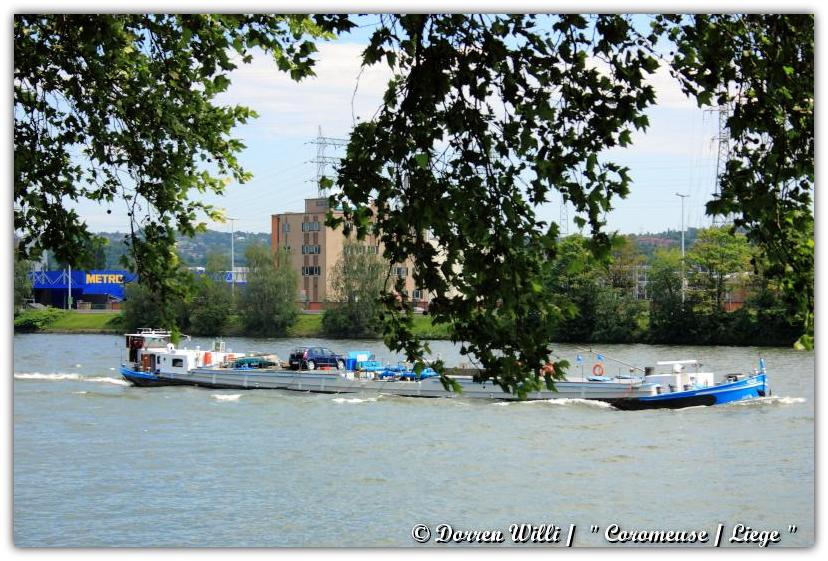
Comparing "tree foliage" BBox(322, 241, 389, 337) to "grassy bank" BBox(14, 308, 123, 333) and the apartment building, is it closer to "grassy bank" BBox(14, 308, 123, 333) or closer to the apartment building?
the apartment building

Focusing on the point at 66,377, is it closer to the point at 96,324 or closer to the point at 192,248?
the point at 96,324

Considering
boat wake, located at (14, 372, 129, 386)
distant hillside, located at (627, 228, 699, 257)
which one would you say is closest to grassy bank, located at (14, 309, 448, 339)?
boat wake, located at (14, 372, 129, 386)

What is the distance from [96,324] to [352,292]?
5.41 m

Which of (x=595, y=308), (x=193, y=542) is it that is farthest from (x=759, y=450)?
(x=193, y=542)

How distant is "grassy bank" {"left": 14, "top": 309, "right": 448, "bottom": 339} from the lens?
581 centimetres

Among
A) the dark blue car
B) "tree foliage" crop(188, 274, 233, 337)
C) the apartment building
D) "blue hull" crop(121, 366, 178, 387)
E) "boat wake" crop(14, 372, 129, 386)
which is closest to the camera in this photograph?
the apartment building

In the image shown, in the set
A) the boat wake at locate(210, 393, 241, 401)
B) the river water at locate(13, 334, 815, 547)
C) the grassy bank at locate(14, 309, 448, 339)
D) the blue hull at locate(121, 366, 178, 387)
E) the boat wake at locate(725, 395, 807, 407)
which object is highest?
the grassy bank at locate(14, 309, 448, 339)

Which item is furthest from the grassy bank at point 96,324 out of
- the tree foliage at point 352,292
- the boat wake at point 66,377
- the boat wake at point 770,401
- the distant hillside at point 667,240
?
the boat wake at point 770,401

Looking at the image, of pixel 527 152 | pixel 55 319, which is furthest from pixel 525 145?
pixel 55 319

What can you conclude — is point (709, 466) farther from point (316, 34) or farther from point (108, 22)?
point (108, 22)

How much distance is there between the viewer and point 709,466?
1244cm

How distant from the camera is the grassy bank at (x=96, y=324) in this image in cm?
581

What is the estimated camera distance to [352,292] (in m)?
18.7

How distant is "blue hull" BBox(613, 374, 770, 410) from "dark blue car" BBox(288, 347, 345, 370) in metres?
5.89
